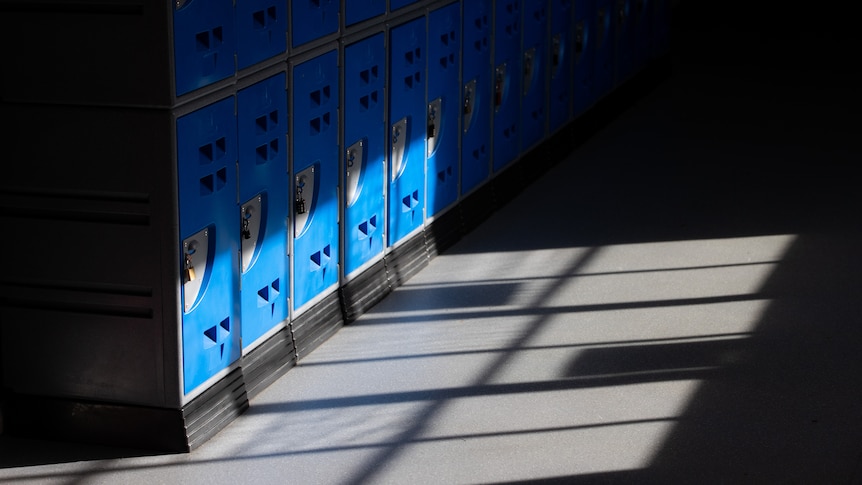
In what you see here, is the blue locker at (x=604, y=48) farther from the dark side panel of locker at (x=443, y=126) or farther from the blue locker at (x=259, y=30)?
the blue locker at (x=259, y=30)

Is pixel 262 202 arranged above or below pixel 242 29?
below

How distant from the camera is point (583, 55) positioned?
27.6 ft

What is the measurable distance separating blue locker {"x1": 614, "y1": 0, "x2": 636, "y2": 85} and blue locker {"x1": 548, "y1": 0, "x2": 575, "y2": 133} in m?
1.07

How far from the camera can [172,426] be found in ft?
13.8

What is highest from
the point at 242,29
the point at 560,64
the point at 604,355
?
the point at 242,29

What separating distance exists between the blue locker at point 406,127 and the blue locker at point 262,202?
1007 mm

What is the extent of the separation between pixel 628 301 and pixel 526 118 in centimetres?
206

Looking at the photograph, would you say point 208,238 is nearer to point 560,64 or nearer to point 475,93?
point 475,93

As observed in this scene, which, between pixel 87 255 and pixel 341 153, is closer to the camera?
pixel 87 255

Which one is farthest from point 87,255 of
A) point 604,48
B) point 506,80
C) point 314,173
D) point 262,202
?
point 604,48

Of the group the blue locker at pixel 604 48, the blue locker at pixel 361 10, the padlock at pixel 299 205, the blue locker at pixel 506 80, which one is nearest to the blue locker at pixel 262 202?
the padlock at pixel 299 205

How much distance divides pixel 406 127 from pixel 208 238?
68.9 inches

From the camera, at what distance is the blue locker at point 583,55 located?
8.25 m

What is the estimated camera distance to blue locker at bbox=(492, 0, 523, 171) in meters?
6.87
